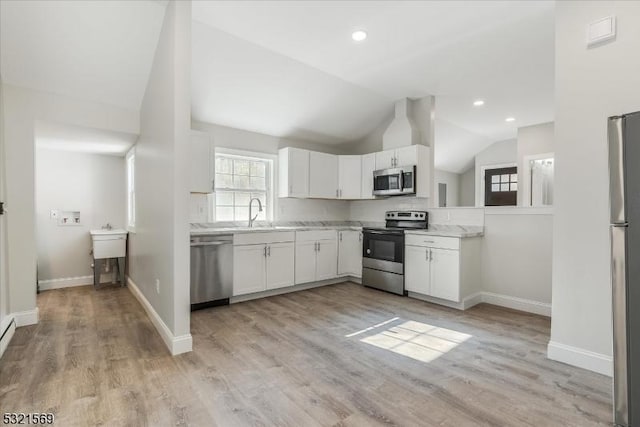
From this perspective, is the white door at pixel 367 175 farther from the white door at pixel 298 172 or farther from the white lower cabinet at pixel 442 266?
the white lower cabinet at pixel 442 266

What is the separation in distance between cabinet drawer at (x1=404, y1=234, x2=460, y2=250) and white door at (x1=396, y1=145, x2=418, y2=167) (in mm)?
1116

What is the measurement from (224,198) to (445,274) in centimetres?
317

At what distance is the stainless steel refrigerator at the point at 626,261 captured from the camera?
59.2 inches

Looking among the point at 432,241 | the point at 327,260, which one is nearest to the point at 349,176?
the point at 327,260

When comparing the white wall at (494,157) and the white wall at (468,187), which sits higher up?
the white wall at (494,157)

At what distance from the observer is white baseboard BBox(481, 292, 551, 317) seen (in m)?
3.50

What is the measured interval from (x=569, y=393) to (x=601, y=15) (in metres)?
2.54

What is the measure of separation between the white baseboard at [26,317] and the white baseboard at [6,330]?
0.41ft

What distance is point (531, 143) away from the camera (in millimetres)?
5996

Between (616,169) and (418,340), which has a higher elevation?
(616,169)

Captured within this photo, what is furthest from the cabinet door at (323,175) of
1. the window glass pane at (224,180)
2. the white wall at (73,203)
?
the white wall at (73,203)

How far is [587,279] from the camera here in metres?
2.27

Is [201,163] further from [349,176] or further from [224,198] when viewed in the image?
[349,176]

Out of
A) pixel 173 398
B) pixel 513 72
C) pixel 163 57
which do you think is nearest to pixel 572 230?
pixel 513 72
